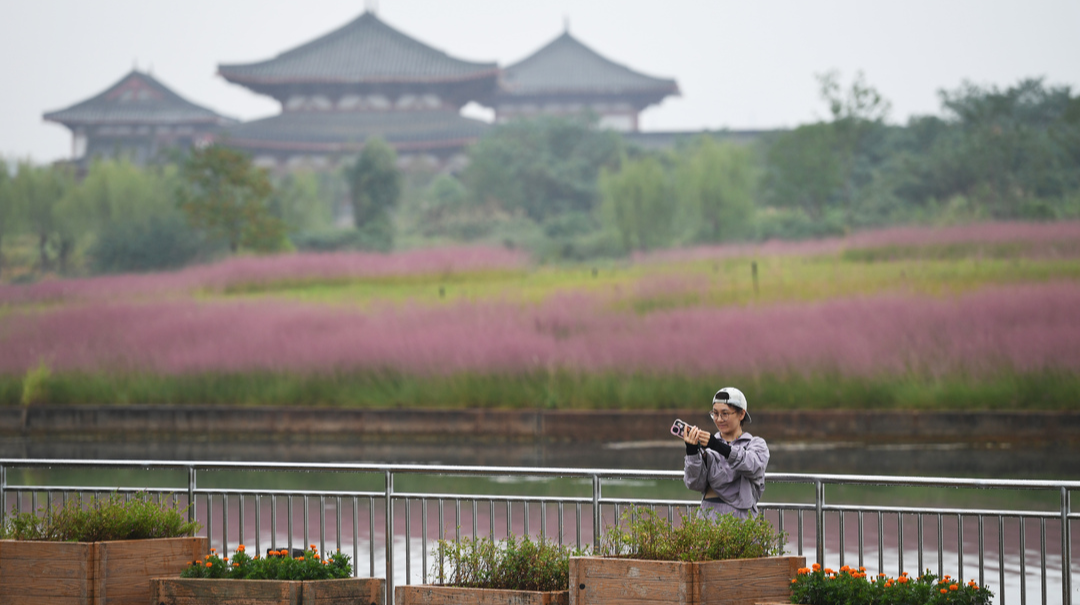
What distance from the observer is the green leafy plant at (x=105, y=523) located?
6945 millimetres

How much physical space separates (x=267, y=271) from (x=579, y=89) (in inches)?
1484

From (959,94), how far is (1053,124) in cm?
490

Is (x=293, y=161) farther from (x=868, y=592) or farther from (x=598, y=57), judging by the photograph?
(x=868, y=592)

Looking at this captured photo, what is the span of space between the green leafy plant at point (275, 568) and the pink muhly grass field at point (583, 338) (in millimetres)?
12940

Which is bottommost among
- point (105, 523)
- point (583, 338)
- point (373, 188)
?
point (105, 523)

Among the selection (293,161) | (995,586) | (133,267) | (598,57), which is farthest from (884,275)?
(598,57)

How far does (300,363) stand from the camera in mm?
20984

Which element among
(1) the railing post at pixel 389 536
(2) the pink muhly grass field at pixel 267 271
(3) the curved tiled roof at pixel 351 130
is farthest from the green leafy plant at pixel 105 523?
(3) the curved tiled roof at pixel 351 130

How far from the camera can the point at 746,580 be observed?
18.5ft

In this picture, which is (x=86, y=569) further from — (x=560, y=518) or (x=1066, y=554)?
(x=1066, y=554)

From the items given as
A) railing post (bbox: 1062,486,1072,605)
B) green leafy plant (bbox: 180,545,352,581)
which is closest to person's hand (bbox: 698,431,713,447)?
railing post (bbox: 1062,486,1072,605)

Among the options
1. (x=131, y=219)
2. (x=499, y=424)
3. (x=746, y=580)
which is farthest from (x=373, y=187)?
(x=746, y=580)

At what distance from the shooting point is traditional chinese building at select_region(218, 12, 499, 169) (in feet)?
191

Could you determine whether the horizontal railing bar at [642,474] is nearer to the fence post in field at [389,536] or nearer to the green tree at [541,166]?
the fence post in field at [389,536]
